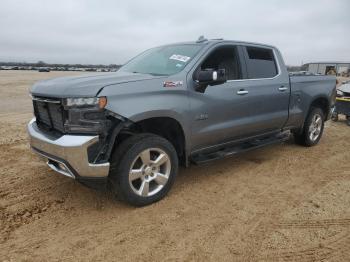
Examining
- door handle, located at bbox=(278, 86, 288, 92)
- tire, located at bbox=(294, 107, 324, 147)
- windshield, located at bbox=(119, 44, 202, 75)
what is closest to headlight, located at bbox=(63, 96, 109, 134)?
windshield, located at bbox=(119, 44, 202, 75)

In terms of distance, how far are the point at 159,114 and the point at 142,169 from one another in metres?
0.64

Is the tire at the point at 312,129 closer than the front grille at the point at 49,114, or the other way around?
the front grille at the point at 49,114

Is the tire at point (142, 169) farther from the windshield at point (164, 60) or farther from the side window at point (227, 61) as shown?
the side window at point (227, 61)

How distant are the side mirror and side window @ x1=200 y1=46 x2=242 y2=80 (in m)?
0.44

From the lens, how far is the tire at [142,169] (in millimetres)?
3533

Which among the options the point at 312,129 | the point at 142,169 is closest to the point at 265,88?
Answer: the point at 312,129

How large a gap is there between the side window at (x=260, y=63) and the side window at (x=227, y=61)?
253mm

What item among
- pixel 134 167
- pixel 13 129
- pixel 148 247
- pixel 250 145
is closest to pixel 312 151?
pixel 250 145

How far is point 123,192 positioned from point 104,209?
0.38m

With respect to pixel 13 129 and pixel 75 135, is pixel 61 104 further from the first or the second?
pixel 13 129

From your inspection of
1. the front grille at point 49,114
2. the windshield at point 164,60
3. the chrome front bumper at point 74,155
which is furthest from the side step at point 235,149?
the front grille at point 49,114

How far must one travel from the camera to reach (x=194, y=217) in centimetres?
359

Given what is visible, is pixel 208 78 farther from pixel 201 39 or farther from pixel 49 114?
pixel 49 114

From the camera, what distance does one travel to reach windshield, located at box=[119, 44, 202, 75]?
4277 millimetres
